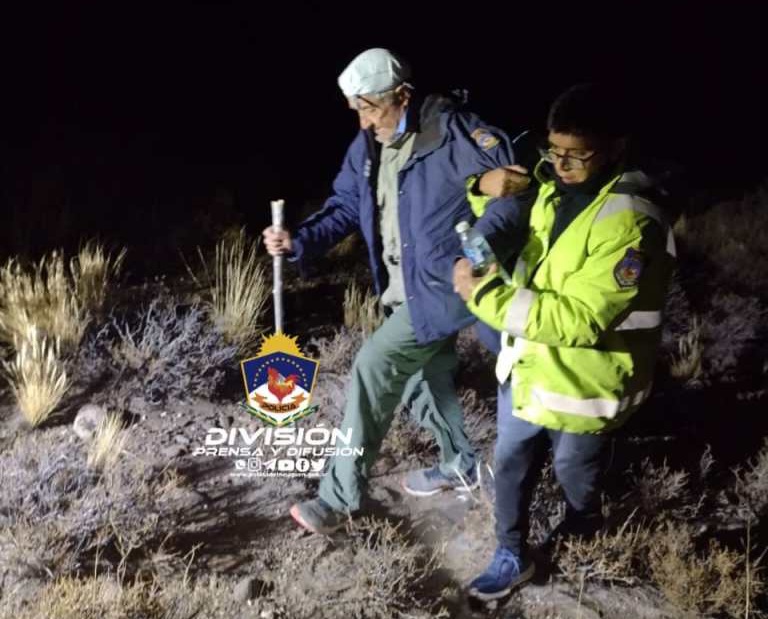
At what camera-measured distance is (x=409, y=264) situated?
300 cm

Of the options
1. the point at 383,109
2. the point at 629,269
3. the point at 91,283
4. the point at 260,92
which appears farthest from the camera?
the point at 260,92

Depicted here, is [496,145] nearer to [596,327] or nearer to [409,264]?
[409,264]

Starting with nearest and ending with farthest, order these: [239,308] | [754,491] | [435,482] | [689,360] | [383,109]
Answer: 1. [383,109]
2. [435,482]
3. [754,491]
4. [239,308]
5. [689,360]

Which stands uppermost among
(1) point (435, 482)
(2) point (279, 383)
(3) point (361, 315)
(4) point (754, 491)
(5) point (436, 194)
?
(5) point (436, 194)

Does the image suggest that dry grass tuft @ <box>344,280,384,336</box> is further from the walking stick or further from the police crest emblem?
the walking stick

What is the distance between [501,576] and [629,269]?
4.31ft

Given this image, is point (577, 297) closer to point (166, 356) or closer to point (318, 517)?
point (318, 517)

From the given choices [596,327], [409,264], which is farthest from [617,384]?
[409,264]

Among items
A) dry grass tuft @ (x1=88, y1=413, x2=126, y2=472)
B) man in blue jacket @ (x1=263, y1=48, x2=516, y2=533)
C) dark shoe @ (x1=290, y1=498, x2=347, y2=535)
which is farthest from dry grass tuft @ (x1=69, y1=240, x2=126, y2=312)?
dark shoe @ (x1=290, y1=498, x2=347, y2=535)

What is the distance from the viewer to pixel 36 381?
3.54m

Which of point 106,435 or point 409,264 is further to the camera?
point 106,435

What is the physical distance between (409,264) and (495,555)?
1.12 metres

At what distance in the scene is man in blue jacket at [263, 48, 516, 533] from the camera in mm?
2881

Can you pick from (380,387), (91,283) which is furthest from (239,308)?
(380,387)
